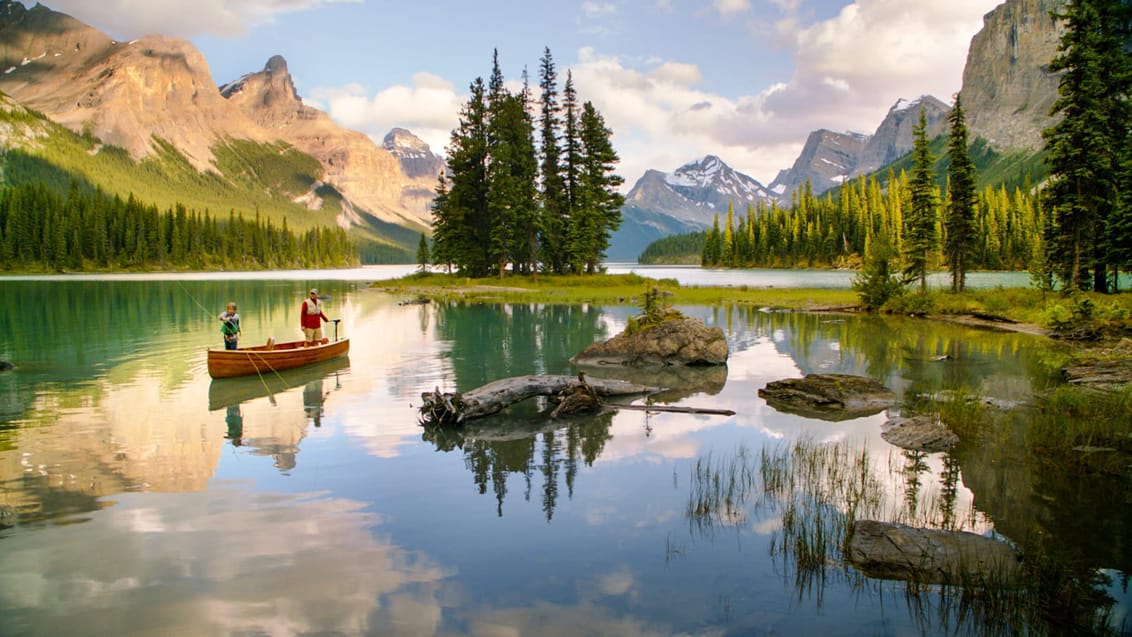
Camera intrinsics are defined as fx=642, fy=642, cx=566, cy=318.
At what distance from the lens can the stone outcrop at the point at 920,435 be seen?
13.3 metres

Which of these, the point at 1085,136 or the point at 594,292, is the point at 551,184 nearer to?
the point at 594,292

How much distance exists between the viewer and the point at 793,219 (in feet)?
556

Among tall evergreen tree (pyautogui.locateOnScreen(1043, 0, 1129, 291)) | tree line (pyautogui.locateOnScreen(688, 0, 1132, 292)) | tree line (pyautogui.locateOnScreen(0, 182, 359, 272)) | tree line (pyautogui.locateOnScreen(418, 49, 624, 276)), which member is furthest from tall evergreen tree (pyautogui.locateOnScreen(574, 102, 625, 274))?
tree line (pyautogui.locateOnScreen(0, 182, 359, 272))

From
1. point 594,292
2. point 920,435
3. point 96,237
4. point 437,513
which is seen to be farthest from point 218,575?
point 96,237

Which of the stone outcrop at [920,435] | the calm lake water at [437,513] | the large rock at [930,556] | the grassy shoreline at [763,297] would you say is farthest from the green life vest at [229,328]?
the large rock at [930,556]

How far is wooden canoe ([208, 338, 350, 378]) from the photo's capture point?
21.6 m

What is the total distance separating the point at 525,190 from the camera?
7088cm

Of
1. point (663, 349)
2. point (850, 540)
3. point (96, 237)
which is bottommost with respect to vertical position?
point (850, 540)

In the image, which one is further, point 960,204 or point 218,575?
point 960,204

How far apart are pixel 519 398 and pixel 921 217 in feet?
135

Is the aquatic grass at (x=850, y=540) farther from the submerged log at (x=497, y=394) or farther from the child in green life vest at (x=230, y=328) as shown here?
the child in green life vest at (x=230, y=328)

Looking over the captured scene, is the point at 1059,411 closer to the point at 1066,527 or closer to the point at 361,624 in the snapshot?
the point at 1066,527

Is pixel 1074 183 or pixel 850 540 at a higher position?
pixel 1074 183

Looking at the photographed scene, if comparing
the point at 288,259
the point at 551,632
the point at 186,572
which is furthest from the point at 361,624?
the point at 288,259
